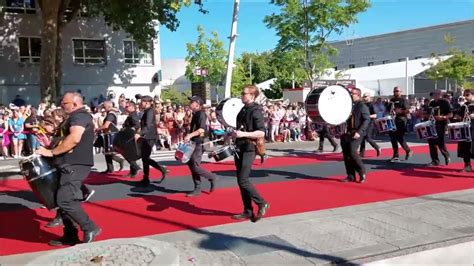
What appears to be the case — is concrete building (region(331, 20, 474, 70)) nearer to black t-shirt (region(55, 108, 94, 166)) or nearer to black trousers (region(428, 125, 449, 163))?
black trousers (region(428, 125, 449, 163))

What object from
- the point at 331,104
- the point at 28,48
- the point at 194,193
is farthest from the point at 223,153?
the point at 28,48

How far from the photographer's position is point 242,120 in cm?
627

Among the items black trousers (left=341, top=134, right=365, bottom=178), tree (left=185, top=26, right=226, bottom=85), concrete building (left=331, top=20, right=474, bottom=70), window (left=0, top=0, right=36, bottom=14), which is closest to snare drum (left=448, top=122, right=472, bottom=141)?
black trousers (left=341, top=134, right=365, bottom=178)

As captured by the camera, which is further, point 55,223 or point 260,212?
point 55,223

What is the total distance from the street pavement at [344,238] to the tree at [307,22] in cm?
1690

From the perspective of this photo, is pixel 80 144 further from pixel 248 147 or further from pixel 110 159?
pixel 110 159

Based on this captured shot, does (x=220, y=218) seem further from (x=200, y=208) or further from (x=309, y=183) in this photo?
(x=309, y=183)

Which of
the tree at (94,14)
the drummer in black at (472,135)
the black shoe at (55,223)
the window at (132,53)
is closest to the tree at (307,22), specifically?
the tree at (94,14)

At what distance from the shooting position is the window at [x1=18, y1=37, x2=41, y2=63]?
2612cm

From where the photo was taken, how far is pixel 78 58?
2761cm

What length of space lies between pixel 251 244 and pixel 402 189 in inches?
156

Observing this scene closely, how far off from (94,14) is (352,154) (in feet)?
62.5

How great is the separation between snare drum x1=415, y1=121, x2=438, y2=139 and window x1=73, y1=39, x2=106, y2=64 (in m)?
22.4

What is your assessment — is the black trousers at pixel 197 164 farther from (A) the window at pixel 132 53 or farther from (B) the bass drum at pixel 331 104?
(A) the window at pixel 132 53
